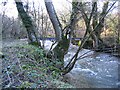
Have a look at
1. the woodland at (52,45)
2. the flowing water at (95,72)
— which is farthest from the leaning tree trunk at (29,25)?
the flowing water at (95,72)

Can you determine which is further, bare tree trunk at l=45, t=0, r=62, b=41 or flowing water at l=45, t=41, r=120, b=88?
bare tree trunk at l=45, t=0, r=62, b=41

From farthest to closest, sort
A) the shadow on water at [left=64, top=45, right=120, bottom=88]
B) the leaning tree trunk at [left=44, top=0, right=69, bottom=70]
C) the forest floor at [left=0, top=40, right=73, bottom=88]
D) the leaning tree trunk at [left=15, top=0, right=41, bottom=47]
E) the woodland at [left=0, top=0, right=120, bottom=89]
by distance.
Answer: the leaning tree trunk at [left=15, top=0, right=41, bottom=47], the leaning tree trunk at [left=44, top=0, right=69, bottom=70], the shadow on water at [left=64, top=45, right=120, bottom=88], the woodland at [left=0, top=0, right=120, bottom=89], the forest floor at [left=0, top=40, right=73, bottom=88]

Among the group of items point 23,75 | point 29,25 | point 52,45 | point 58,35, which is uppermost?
point 29,25

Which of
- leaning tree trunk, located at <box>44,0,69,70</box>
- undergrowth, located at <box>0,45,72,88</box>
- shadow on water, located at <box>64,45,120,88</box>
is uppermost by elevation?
leaning tree trunk, located at <box>44,0,69,70</box>

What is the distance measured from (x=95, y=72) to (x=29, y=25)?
235 centimetres

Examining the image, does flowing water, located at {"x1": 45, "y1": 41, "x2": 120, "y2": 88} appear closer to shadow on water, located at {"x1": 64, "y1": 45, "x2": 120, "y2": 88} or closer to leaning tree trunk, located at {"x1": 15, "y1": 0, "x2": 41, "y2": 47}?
shadow on water, located at {"x1": 64, "y1": 45, "x2": 120, "y2": 88}

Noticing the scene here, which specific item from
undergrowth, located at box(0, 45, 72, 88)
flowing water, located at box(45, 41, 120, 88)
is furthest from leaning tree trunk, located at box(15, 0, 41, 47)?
undergrowth, located at box(0, 45, 72, 88)

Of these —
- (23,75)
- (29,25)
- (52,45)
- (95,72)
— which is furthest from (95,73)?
(23,75)

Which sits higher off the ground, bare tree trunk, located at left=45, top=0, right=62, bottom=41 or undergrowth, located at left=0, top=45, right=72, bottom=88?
bare tree trunk, located at left=45, top=0, right=62, bottom=41

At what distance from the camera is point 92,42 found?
10.9 meters

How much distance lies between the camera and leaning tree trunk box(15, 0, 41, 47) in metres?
6.18

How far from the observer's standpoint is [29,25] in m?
6.19

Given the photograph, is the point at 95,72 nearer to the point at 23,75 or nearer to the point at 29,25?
the point at 29,25

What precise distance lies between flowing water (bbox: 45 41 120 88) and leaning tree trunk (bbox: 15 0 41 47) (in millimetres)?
447
